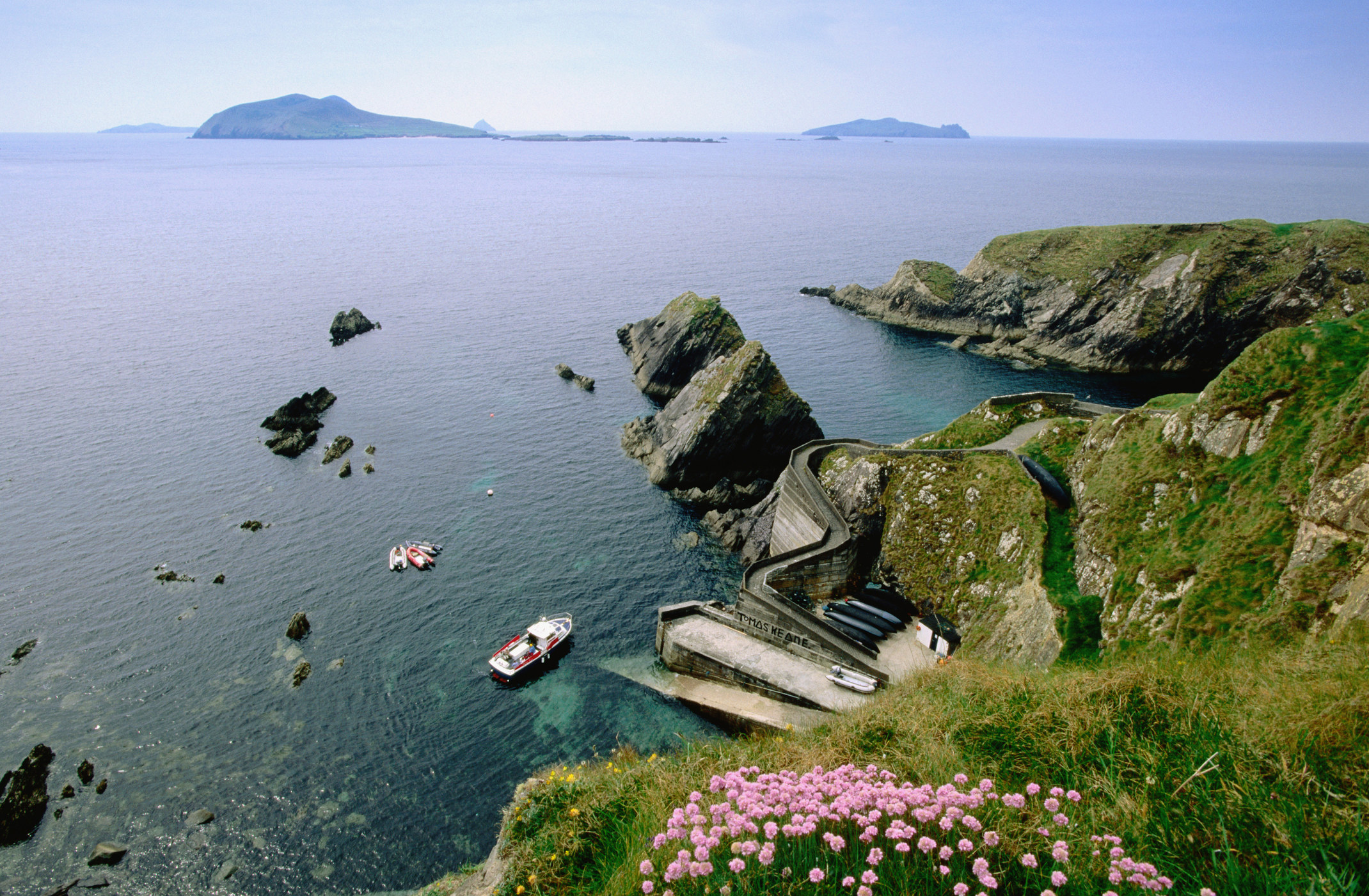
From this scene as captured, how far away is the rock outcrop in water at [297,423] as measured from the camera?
67438 millimetres

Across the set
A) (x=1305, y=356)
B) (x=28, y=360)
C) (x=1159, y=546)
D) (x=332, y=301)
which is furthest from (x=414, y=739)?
(x=332, y=301)

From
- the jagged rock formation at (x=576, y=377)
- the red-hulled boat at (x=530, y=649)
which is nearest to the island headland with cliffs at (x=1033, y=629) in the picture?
the red-hulled boat at (x=530, y=649)

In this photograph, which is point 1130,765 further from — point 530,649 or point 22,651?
point 22,651

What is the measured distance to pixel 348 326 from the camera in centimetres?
10288

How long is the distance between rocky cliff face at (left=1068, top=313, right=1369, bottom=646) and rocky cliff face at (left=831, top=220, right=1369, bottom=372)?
67.7 m

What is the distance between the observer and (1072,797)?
961cm

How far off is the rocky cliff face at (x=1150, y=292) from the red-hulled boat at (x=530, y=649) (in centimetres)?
8125

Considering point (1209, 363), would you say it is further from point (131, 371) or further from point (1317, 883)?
point (131, 371)


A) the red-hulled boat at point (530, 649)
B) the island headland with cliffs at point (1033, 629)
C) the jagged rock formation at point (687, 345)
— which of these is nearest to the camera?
the island headland with cliffs at point (1033, 629)

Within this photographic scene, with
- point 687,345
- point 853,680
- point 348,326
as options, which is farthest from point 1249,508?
point 348,326

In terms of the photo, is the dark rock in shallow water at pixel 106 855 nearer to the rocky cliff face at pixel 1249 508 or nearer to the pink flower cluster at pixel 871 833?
the pink flower cluster at pixel 871 833

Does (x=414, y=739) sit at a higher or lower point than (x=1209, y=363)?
lower

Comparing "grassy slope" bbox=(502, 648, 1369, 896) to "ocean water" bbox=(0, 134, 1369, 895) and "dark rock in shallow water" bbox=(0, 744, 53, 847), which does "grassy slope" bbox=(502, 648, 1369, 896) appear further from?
"dark rock in shallow water" bbox=(0, 744, 53, 847)

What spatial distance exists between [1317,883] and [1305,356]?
3077cm
